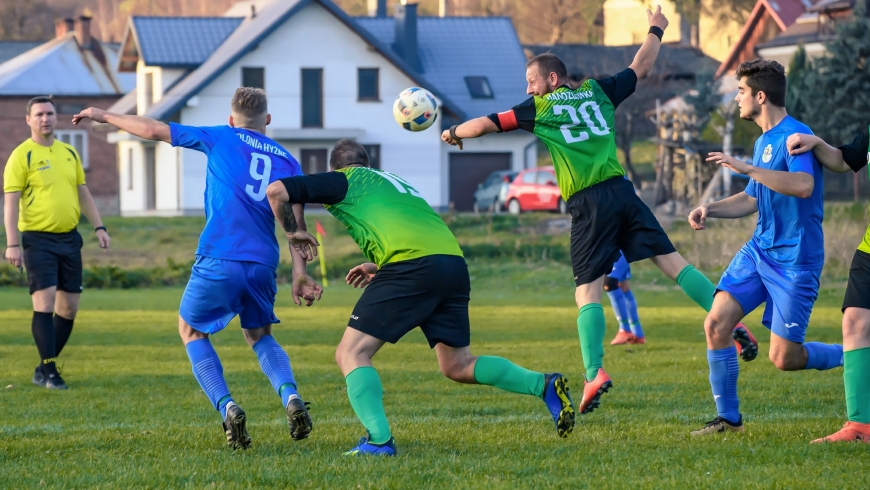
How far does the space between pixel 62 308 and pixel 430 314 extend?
549 centimetres

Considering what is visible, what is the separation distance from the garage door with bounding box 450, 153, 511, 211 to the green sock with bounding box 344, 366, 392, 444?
44.2 m

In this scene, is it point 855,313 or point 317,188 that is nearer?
point 317,188

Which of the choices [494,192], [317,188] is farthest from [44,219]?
[494,192]

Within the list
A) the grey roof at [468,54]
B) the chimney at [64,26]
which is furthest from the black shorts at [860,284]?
the chimney at [64,26]

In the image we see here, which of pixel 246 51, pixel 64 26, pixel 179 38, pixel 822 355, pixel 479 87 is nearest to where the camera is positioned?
pixel 822 355

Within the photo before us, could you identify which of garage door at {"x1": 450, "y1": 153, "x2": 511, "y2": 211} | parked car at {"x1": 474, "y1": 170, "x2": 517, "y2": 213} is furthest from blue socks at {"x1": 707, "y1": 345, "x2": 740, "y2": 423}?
garage door at {"x1": 450, "y1": 153, "x2": 511, "y2": 211}

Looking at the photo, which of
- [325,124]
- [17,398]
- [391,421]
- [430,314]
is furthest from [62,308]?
[325,124]

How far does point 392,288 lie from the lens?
21.4 ft

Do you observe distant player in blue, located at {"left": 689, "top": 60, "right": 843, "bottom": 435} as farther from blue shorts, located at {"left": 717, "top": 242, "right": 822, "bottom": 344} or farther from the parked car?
the parked car

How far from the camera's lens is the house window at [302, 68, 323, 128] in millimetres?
48469

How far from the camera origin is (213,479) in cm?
596

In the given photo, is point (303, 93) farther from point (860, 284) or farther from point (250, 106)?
point (860, 284)

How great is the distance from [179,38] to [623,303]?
38.9 meters

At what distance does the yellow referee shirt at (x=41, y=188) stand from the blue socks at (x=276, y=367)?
3895 millimetres
